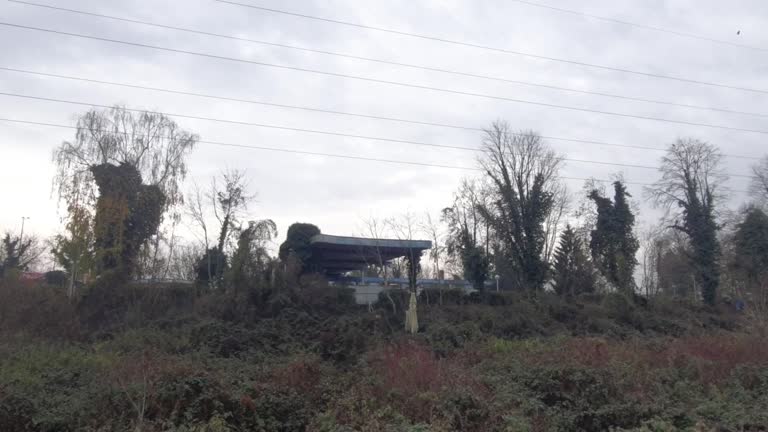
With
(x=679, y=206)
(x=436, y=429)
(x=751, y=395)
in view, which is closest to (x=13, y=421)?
(x=436, y=429)

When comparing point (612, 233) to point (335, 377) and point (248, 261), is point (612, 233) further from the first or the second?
point (335, 377)

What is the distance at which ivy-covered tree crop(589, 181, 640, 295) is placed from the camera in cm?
4388

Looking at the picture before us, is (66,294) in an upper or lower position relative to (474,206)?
lower

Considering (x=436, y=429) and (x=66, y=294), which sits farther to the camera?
(x=66, y=294)

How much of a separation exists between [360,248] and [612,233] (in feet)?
64.7

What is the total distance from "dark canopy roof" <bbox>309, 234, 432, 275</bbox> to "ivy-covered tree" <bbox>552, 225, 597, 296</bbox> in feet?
37.2

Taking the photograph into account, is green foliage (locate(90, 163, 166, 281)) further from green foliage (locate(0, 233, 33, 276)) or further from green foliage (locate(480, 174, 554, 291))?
green foliage (locate(480, 174, 554, 291))

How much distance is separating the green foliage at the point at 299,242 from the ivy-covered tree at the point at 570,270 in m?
17.3

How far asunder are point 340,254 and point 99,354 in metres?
20.0

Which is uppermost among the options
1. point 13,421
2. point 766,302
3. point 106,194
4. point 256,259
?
point 106,194

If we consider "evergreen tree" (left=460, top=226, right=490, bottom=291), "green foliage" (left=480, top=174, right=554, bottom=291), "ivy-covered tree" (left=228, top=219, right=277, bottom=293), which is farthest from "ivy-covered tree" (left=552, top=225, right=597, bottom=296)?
"ivy-covered tree" (left=228, top=219, right=277, bottom=293)

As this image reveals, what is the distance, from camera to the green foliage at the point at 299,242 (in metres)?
35.6

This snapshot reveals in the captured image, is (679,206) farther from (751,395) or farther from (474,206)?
(751,395)

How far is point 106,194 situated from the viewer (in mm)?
35875
